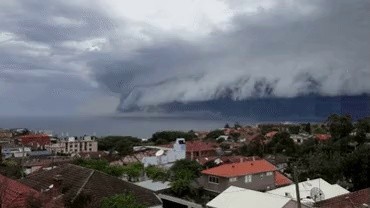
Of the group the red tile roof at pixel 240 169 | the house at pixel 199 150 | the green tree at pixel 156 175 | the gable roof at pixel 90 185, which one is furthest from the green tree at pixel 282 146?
the gable roof at pixel 90 185

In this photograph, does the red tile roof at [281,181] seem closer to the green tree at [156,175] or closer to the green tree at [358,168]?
the green tree at [358,168]

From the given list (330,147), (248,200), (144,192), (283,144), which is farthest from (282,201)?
(283,144)

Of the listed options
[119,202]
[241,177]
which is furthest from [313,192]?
[119,202]

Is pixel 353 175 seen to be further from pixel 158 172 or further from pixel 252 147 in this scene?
pixel 252 147

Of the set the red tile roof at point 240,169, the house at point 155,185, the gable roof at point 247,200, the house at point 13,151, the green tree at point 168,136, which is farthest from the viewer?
the green tree at point 168,136

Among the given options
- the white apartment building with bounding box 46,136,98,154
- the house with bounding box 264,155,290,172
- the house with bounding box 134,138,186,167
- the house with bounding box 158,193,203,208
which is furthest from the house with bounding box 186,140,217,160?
the house with bounding box 158,193,203,208

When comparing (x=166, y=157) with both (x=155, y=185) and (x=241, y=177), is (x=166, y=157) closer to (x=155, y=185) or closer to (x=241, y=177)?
(x=155, y=185)

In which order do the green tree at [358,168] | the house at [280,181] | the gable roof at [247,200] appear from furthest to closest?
1. the house at [280,181]
2. the green tree at [358,168]
3. the gable roof at [247,200]
